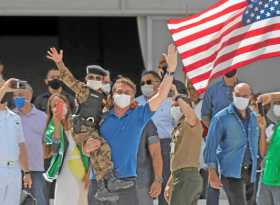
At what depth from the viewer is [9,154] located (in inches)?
359

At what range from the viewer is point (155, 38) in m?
13.6

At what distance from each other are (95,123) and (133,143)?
0.60 m

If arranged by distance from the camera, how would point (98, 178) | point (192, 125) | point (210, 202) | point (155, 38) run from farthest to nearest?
point (155, 38)
point (210, 202)
point (192, 125)
point (98, 178)

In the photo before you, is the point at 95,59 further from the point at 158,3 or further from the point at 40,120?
the point at 40,120

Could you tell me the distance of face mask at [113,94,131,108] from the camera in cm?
780

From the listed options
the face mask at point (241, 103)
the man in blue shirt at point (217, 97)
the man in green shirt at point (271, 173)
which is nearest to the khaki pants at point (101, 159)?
the face mask at point (241, 103)

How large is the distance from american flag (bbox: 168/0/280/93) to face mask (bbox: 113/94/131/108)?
1.00 metres

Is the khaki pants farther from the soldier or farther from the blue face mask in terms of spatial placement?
the blue face mask

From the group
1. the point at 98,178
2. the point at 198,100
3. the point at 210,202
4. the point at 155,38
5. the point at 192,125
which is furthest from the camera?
the point at 155,38

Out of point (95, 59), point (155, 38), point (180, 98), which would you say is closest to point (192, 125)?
point (180, 98)

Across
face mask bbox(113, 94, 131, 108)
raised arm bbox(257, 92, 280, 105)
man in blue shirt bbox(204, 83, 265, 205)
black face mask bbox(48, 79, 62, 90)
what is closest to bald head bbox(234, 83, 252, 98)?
man in blue shirt bbox(204, 83, 265, 205)

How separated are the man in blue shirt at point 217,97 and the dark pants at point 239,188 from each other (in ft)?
4.32

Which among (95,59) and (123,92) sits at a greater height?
(95,59)

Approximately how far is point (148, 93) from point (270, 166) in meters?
1.75
